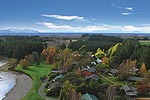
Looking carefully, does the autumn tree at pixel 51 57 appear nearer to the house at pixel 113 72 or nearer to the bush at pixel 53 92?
the house at pixel 113 72

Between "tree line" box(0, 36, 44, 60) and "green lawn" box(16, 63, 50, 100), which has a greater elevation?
"tree line" box(0, 36, 44, 60)

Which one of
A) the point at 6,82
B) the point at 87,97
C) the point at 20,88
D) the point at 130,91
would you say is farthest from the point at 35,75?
the point at 87,97

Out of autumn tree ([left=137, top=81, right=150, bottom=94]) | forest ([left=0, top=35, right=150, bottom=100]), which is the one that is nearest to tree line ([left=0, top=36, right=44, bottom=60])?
forest ([left=0, top=35, right=150, bottom=100])

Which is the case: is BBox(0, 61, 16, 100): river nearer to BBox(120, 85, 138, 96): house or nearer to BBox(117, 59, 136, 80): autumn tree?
BBox(120, 85, 138, 96): house

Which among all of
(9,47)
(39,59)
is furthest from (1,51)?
(39,59)

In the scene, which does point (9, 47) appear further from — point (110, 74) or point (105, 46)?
point (110, 74)

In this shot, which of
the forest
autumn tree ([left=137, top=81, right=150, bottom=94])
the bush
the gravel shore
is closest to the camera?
the forest

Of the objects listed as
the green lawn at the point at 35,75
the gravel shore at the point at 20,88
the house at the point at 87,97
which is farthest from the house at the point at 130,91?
the gravel shore at the point at 20,88

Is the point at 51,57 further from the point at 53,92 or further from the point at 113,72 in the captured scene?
the point at 53,92
